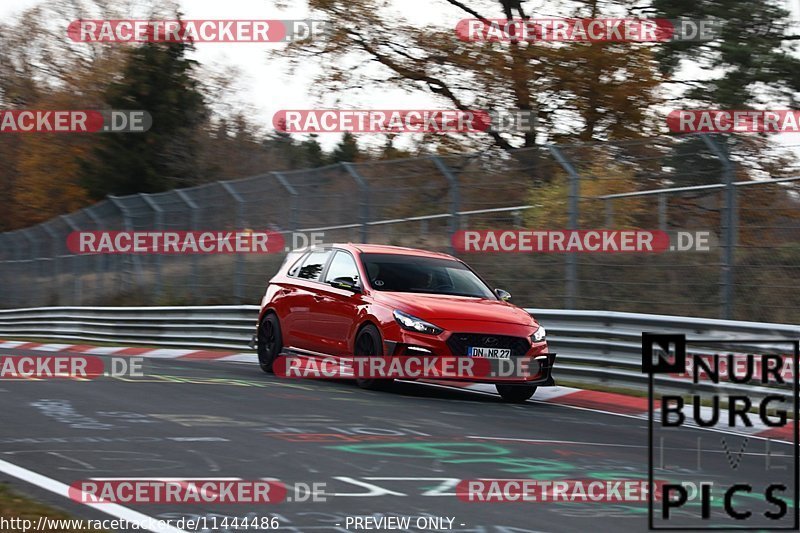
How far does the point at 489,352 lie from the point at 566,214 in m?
3.94

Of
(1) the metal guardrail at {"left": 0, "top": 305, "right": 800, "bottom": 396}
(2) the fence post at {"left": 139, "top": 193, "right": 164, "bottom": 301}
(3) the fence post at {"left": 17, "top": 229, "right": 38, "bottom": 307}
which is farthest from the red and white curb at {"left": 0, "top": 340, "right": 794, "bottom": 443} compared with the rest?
(3) the fence post at {"left": 17, "top": 229, "right": 38, "bottom": 307}

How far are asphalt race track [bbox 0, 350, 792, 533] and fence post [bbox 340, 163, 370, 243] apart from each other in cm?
651

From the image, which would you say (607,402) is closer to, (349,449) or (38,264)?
(349,449)

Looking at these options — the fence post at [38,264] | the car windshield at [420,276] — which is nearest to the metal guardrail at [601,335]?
the car windshield at [420,276]

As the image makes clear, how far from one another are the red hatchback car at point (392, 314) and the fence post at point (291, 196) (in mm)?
5403

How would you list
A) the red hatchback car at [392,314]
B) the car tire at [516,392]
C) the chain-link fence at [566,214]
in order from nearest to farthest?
the red hatchback car at [392,314]
the car tire at [516,392]
the chain-link fence at [566,214]

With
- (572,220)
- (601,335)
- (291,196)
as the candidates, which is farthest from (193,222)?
(601,335)

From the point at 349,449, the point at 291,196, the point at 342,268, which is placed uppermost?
the point at 291,196

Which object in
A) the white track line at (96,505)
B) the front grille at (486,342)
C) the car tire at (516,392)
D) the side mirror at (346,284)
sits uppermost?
the side mirror at (346,284)

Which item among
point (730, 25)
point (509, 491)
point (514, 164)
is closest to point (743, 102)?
point (730, 25)

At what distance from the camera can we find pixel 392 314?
12.6 metres

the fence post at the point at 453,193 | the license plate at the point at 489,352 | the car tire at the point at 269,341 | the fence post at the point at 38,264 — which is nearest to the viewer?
the license plate at the point at 489,352

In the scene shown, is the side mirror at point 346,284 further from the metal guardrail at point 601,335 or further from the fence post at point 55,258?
the fence post at point 55,258

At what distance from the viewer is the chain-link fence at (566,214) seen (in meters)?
13.3
